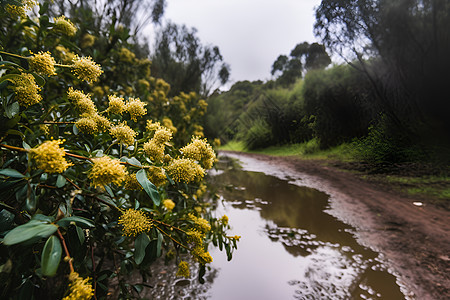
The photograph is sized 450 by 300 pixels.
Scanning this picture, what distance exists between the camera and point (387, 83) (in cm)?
85

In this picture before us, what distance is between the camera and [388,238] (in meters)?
2.17

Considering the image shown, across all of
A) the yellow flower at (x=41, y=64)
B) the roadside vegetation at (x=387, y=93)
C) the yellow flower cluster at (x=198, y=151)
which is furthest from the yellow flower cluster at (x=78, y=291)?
the roadside vegetation at (x=387, y=93)

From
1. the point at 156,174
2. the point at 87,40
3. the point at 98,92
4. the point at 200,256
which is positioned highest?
the point at 87,40

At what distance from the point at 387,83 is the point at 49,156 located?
115 cm

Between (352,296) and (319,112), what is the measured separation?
1353mm

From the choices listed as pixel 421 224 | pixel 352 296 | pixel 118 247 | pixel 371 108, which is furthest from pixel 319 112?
pixel 421 224

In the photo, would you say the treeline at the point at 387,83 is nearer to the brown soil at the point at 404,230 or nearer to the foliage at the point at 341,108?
the foliage at the point at 341,108

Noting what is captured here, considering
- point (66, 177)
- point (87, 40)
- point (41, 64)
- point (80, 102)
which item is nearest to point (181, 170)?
point (66, 177)

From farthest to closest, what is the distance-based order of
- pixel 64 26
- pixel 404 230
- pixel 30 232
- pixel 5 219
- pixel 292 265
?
pixel 404 230 < pixel 292 265 < pixel 64 26 < pixel 5 219 < pixel 30 232

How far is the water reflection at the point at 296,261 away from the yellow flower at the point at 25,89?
5.19 feet

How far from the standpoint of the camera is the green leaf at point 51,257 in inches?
14.9

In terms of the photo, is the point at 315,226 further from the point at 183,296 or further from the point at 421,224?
the point at 183,296

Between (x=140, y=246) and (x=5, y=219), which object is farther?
(x=140, y=246)

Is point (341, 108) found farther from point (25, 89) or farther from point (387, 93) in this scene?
point (25, 89)
